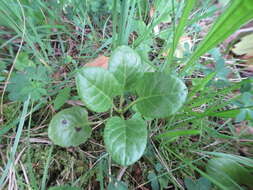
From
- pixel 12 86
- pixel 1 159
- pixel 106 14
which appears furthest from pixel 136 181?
pixel 106 14

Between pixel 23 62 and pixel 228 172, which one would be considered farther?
pixel 23 62

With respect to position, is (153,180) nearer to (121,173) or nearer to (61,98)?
(121,173)

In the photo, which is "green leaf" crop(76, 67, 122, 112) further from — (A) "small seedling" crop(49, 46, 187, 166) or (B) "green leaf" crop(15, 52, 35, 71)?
(B) "green leaf" crop(15, 52, 35, 71)

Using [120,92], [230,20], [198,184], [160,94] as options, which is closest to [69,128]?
[120,92]

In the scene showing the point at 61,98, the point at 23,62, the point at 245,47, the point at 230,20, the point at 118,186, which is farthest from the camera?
the point at 245,47

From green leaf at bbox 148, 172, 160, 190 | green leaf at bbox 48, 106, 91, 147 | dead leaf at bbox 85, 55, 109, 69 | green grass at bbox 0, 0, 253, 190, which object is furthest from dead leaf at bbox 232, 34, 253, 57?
green leaf at bbox 48, 106, 91, 147

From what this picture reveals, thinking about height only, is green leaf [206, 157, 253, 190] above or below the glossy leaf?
below

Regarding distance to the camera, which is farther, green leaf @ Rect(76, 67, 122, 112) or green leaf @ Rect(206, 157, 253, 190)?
green leaf @ Rect(206, 157, 253, 190)
